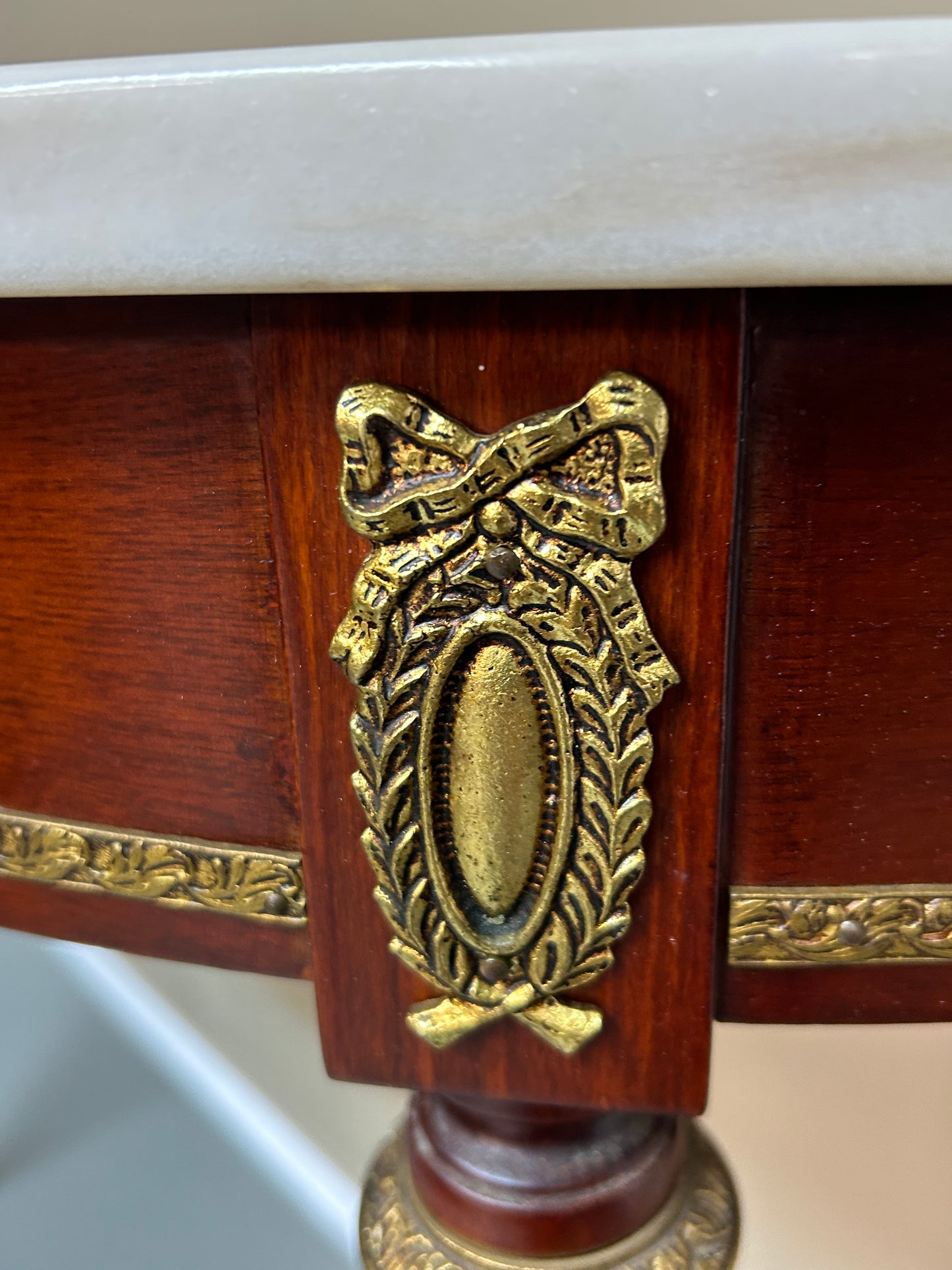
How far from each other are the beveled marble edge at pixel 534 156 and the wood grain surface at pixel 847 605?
2 centimetres

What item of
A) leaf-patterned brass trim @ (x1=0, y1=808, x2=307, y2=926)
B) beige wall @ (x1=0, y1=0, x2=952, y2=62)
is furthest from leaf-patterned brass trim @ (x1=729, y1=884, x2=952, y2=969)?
beige wall @ (x1=0, y1=0, x2=952, y2=62)

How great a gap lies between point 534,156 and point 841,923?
17 cm

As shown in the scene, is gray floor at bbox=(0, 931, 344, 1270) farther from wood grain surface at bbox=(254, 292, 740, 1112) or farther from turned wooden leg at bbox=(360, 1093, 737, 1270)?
wood grain surface at bbox=(254, 292, 740, 1112)

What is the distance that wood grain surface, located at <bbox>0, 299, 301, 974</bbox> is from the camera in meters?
0.21

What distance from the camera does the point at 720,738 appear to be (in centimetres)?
20

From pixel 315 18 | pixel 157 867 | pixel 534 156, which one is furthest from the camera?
pixel 315 18

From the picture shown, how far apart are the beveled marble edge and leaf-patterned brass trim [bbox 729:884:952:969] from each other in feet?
0.44

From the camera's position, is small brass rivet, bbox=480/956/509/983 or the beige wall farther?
the beige wall

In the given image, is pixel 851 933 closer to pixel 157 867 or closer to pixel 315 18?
pixel 157 867

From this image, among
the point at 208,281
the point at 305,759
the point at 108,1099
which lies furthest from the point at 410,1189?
the point at 108,1099

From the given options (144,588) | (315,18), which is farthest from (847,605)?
(315,18)

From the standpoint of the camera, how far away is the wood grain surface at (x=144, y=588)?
21 cm

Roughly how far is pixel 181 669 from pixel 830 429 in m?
0.15

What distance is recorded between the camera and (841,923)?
0.23 metres
